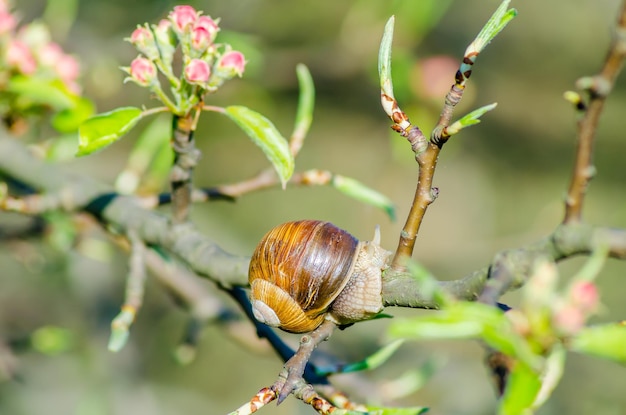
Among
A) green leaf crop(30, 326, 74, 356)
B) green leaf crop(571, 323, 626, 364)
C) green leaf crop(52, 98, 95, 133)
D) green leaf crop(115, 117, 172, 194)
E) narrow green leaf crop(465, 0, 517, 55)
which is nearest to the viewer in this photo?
green leaf crop(571, 323, 626, 364)

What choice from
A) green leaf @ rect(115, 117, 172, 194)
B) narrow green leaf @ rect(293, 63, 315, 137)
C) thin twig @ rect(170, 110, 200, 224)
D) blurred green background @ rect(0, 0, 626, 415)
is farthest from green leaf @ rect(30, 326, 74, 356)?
narrow green leaf @ rect(293, 63, 315, 137)

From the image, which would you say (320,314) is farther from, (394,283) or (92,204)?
(92,204)

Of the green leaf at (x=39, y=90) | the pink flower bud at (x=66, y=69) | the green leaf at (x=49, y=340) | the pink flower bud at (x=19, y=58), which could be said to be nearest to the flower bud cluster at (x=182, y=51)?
the green leaf at (x=39, y=90)

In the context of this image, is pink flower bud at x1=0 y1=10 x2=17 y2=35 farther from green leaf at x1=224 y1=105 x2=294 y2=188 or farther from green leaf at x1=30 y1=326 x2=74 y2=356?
green leaf at x1=30 y1=326 x2=74 y2=356

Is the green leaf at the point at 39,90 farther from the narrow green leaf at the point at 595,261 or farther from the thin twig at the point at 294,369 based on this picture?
the narrow green leaf at the point at 595,261

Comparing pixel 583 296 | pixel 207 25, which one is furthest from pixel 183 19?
pixel 583 296

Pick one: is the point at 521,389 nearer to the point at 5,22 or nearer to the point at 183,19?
the point at 183,19
